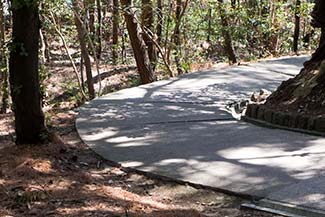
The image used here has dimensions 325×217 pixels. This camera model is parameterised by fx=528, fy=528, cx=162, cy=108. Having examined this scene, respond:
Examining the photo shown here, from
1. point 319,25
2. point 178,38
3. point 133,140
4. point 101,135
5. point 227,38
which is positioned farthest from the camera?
point 227,38

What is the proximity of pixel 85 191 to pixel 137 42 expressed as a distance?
8.24m

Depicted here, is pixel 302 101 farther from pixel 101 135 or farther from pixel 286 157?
pixel 101 135

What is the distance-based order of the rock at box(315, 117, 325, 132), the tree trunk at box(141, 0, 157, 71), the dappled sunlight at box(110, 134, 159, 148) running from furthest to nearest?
the tree trunk at box(141, 0, 157, 71)
the rock at box(315, 117, 325, 132)
the dappled sunlight at box(110, 134, 159, 148)

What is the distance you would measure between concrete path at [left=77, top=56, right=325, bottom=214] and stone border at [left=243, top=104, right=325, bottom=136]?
0.16m

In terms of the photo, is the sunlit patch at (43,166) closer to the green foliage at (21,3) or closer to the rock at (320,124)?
the green foliage at (21,3)

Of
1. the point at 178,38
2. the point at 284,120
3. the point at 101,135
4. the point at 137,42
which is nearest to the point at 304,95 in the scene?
the point at 284,120

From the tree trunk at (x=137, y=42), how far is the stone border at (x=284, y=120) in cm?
513

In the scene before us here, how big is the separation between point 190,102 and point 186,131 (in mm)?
1911

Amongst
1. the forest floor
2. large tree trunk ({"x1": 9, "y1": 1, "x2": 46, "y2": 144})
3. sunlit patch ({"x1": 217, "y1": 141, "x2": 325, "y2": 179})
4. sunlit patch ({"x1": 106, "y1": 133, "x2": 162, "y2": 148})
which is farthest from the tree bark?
large tree trunk ({"x1": 9, "y1": 1, "x2": 46, "y2": 144})

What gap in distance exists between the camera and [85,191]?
4562 millimetres

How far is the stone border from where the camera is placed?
648 cm

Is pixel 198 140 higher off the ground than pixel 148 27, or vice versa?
pixel 148 27

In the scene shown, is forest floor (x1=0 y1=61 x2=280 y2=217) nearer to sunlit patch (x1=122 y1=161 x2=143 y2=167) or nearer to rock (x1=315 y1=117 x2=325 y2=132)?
sunlit patch (x1=122 y1=161 x2=143 y2=167)

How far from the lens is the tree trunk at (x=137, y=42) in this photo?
39.6 feet
